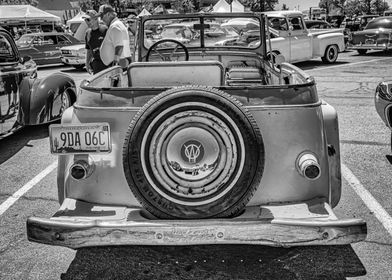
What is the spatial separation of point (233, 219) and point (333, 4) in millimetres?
71573

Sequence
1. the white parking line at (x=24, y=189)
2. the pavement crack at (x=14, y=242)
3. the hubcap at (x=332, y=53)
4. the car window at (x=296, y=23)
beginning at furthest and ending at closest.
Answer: the hubcap at (x=332, y=53) → the car window at (x=296, y=23) → the white parking line at (x=24, y=189) → the pavement crack at (x=14, y=242)

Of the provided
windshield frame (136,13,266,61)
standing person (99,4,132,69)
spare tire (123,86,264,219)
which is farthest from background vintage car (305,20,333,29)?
spare tire (123,86,264,219)

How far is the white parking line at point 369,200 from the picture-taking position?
372 centimetres

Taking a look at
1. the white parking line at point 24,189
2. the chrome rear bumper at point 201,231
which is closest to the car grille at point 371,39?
the white parking line at point 24,189

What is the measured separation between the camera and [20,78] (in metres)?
6.37

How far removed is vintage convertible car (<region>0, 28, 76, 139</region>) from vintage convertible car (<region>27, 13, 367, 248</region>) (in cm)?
333

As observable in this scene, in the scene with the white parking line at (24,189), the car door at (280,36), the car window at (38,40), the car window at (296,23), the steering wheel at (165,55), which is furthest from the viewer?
the car window at (38,40)

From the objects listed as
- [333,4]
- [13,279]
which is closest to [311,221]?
[13,279]

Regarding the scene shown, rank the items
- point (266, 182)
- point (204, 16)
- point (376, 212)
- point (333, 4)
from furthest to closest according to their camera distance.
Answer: point (333, 4) < point (204, 16) < point (376, 212) < point (266, 182)

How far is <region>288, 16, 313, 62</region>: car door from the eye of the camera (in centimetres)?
1417

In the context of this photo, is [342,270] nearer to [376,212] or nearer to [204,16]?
[376,212]

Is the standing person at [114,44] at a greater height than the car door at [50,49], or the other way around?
the car door at [50,49]

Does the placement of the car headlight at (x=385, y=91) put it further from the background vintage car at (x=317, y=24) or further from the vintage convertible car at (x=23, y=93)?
the background vintage car at (x=317, y=24)

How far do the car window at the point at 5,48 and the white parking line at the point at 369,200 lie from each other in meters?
4.85
